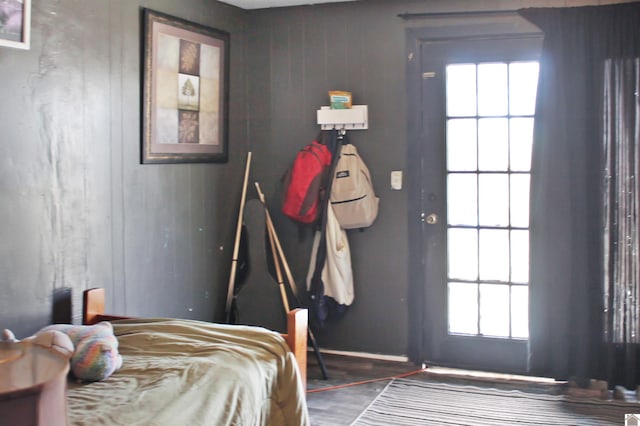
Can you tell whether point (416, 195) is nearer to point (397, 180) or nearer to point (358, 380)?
point (397, 180)

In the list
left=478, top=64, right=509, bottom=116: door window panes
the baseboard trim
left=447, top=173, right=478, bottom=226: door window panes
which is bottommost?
the baseboard trim

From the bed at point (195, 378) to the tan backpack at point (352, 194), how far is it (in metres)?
1.60

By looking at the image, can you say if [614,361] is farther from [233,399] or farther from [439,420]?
[233,399]

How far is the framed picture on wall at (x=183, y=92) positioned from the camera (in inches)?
155

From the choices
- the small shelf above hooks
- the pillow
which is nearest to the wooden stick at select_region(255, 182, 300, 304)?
the small shelf above hooks

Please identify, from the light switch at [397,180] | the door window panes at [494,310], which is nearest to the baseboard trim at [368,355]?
the door window panes at [494,310]

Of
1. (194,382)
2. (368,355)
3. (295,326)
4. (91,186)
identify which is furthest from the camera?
(368,355)

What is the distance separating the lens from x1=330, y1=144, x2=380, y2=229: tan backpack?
4531 millimetres

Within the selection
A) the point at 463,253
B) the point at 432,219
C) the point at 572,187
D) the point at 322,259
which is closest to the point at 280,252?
the point at 322,259

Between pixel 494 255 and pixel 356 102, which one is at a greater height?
pixel 356 102

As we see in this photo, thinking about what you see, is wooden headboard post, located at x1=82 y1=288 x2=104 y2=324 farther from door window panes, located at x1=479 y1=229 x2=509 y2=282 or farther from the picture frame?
door window panes, located at x1=479 y1=229 x2=509 y2=282

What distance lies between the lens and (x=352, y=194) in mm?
4527

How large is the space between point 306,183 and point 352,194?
0.31m

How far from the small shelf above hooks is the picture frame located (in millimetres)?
2071
